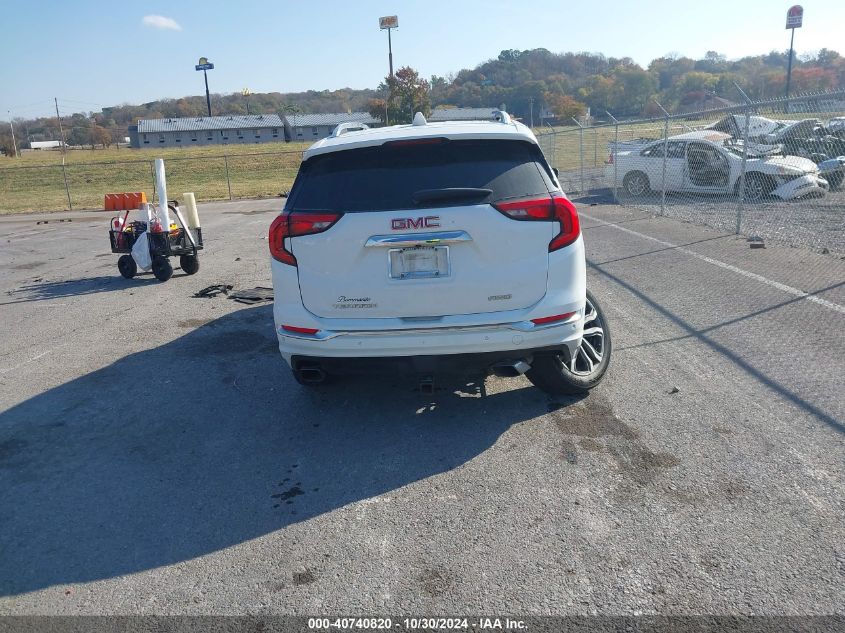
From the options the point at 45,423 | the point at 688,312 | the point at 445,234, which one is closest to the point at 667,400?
the point at 445,234

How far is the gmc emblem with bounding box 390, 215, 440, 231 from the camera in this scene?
4.15m

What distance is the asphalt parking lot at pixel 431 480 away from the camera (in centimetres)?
302

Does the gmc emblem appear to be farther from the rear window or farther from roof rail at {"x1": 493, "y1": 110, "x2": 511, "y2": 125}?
roof rail at {"x1": 493, "y1": 110, "x2": 511, "y2": 125}

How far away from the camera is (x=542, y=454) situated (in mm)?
4199

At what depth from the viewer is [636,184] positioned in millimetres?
18344

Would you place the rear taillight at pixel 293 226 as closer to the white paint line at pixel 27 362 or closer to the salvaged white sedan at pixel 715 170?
the white paint line at pixel 27 362

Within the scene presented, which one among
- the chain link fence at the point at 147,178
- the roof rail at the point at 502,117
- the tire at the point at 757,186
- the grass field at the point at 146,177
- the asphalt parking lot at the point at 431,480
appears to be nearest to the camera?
the asphalt parking lot at the point at 431,480

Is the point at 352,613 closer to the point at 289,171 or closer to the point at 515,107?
the point at 289,171

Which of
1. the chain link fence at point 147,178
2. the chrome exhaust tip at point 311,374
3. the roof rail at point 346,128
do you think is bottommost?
the chain link fence at point 147,178

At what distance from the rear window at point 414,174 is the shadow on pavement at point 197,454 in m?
1.17

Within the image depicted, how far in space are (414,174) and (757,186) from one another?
13.3m

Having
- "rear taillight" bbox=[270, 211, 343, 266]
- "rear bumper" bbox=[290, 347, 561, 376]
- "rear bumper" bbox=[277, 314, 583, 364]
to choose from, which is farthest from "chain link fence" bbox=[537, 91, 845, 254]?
"rear taillight" bbox=[270, 211, 343, 266]

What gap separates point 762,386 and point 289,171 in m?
40.9

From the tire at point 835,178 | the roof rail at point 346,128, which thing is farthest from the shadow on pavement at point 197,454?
the tire at point 835,178
